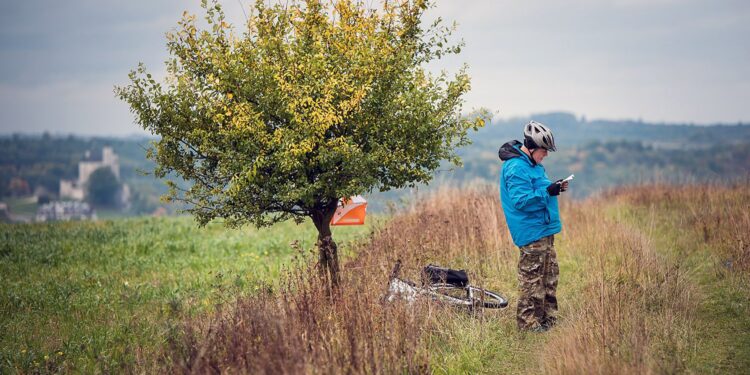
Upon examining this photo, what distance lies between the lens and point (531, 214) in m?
7.24

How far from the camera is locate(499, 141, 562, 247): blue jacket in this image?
712 cm

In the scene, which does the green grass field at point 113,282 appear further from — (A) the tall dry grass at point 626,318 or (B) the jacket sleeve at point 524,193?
(A) the tall dry grass at point 626,318

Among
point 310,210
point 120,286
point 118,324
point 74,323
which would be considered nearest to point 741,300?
point 310,210

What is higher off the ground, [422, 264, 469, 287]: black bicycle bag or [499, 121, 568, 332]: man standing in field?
[499, 121, 568, 332]: man standing in field

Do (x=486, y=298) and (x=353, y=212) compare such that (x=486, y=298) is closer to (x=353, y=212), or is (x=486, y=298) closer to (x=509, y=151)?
(x=353, y=212)

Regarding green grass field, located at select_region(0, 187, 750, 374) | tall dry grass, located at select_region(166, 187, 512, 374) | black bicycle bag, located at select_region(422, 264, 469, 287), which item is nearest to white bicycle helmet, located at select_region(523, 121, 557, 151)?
green grass field, located at select_region(0, 187, 750, 374)

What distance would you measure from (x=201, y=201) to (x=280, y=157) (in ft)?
4.05

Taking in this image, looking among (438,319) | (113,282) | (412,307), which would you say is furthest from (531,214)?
(113,282)

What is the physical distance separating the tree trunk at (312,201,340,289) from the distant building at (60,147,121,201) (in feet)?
465

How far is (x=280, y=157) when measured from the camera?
7.00m

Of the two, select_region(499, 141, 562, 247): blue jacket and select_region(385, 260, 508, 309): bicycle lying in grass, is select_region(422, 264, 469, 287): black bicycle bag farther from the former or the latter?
select_region(499, 141, 562, 247): blue jacket

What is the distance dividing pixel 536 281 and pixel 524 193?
1039mm

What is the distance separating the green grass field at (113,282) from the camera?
765 centimetres

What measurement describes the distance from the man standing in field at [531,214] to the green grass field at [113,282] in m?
3.08
